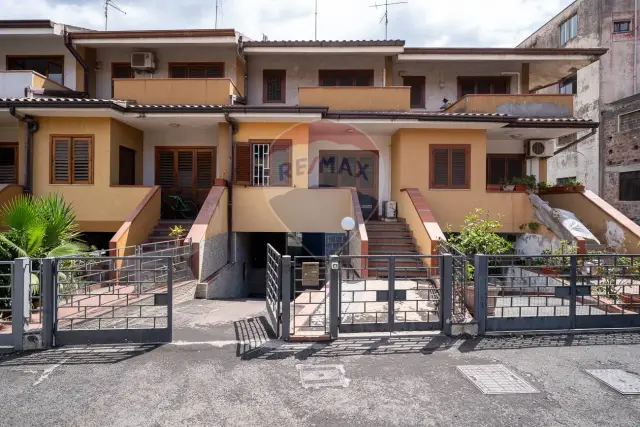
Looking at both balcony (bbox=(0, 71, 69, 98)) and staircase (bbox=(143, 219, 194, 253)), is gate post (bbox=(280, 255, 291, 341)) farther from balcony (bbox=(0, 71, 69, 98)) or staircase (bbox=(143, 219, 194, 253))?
balcony (bbox=(0, 71, 69, 98))

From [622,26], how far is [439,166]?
1935 centimetres

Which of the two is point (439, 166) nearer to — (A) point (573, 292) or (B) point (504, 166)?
(B) point (504, 166)

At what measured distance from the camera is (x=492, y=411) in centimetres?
424

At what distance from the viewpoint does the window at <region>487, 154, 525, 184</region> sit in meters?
15.9

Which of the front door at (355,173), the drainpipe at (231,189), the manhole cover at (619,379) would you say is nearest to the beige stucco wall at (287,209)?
the drainpipe at (231,189)

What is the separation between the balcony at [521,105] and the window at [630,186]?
30.6 feet

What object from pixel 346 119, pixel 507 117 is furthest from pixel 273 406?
pixel 507 117

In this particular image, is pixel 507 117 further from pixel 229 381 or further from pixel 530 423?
pixel 229 381

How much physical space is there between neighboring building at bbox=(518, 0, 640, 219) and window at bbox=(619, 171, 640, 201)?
0.13 metres

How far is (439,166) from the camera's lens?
13.5m

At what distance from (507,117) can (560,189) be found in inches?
144

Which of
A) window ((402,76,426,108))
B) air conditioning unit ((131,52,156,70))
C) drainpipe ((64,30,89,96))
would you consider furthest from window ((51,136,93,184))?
window ((402,76,426,108))

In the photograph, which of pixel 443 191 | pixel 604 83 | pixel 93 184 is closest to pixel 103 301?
pixel 93 184

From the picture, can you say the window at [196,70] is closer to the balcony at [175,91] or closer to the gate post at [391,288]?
the balcony at [175,91]
